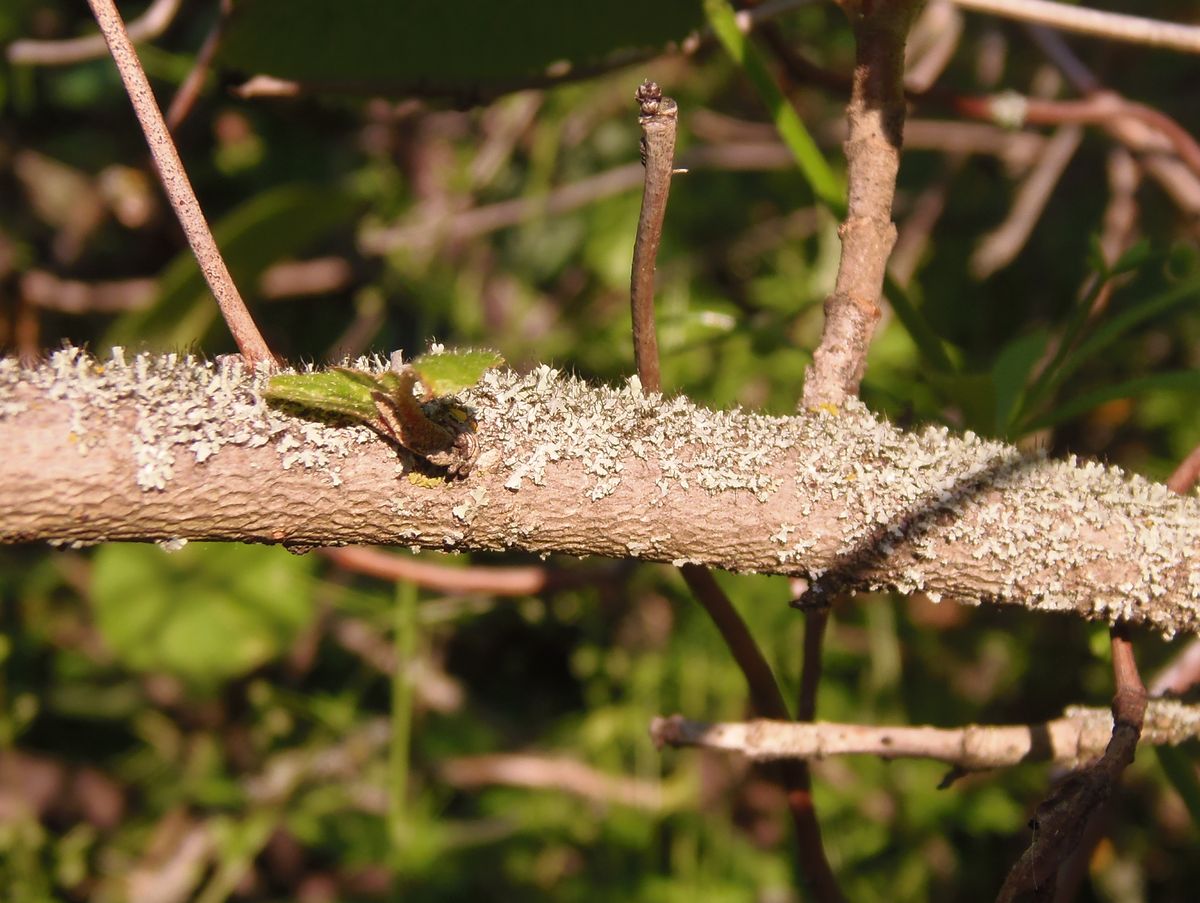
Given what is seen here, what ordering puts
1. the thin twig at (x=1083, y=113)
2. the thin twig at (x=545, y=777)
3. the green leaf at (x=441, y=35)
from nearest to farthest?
the green leaf at (x=441, y=35) < the thin twig at (x=1083, y=113) < the thin twig at (x=545, y=777)

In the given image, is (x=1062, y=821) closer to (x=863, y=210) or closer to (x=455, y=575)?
(x=863, y=210)

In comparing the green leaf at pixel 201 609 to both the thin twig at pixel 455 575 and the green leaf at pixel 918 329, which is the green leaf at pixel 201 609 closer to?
the thin twig at pixel 455 575

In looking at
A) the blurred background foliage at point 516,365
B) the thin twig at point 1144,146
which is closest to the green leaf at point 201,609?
the blurred background foliage at point 516,365

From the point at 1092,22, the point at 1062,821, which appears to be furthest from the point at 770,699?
the point at 1092,22

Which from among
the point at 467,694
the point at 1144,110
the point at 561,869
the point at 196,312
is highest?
the point at 1144,110

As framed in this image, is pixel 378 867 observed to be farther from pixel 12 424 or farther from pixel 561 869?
pixel 12 424

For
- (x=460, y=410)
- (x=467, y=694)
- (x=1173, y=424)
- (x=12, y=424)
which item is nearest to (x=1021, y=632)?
(x=1173, y=424)
